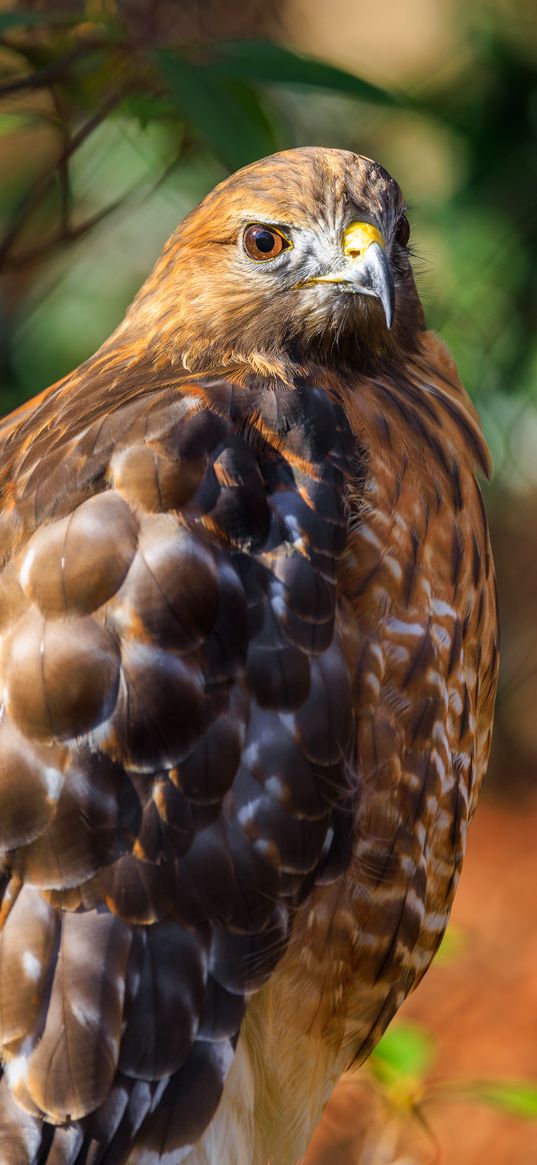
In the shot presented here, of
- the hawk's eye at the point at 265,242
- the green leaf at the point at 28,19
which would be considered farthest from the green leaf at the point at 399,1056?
the green leaf at the point at 28,19

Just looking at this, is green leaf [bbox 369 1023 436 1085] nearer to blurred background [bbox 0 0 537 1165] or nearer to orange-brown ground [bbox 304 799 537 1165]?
blurred background [bbox 0 0 537 1165]

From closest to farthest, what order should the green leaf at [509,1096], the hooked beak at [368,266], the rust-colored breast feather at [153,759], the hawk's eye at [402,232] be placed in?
the rust-colored breast feather at [153,759]
the hooked beak at [368,266]
the hawk's eye at [402,232]
the green leaf at [509,1096]

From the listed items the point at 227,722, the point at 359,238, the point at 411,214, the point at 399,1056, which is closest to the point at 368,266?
the point at 359,238

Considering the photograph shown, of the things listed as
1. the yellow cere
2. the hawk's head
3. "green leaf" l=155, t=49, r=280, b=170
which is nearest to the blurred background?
"green leaf" l=155, t=49, r=280, b=170

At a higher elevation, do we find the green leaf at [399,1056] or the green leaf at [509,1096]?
the green leaf at [399,1056]

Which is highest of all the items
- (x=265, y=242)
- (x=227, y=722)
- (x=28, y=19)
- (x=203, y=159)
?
(x=28, y=19)

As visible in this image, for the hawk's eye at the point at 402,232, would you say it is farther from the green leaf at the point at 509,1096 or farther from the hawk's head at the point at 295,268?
the green leaf at the point at 509,1096

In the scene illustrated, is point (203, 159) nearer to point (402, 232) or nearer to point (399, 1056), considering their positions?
point (402, 232)
